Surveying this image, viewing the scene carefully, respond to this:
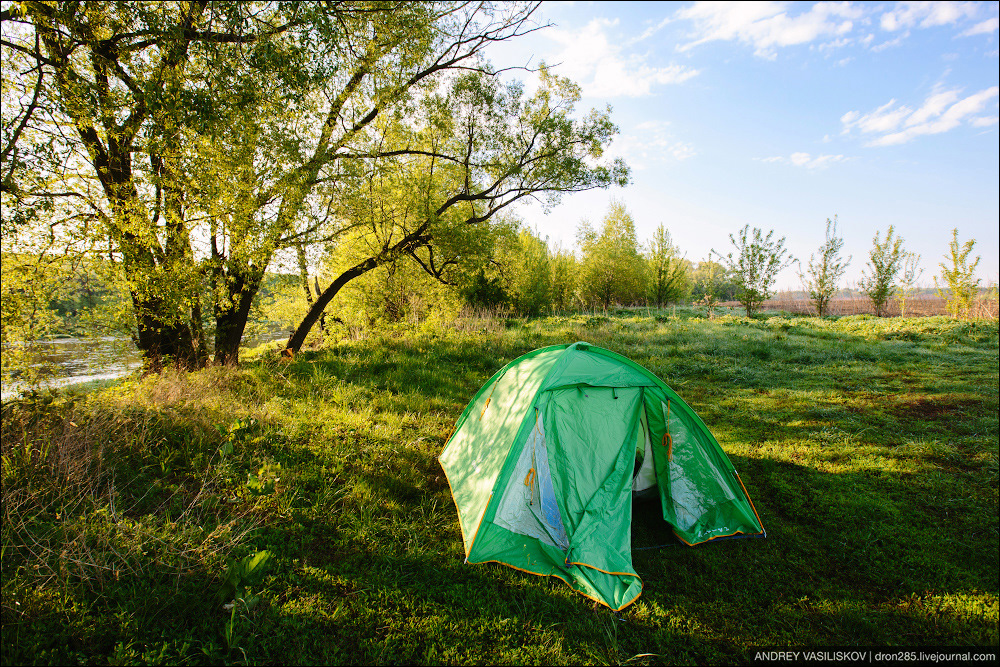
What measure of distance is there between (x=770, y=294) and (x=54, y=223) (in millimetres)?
21360

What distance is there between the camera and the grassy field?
278cm

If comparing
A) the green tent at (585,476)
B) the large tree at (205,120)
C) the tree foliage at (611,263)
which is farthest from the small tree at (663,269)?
the green tent at (585,476)

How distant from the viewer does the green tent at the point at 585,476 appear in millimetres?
3564

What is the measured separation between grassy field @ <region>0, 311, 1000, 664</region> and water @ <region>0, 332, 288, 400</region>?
30 cm

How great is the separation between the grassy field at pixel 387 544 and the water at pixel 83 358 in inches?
11.8

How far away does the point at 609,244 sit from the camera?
923 inches

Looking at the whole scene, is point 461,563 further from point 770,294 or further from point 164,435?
point 770,294

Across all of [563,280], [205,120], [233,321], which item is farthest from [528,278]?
[205,120]

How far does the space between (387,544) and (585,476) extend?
1.87 meters

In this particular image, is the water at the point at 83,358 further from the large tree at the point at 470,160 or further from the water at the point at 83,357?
the large tree at the point at 470,160

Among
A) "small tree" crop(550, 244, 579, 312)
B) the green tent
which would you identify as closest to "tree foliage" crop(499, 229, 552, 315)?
"small tree" crop(550, 244, 579, 312)

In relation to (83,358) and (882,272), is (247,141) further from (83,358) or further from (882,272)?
(882,272)

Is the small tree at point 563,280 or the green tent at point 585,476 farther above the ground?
the small tree at point 563,280

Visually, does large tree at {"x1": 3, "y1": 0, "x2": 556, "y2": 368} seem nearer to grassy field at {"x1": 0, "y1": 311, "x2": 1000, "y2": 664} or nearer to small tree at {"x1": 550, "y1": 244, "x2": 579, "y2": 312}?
grassy field at {"x1": 0, "y1": 311, "x2": 1000, "y2": 664}
